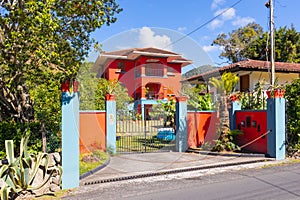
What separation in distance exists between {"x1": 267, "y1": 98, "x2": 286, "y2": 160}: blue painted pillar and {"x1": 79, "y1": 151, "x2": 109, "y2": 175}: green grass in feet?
19.7

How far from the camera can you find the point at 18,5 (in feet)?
17.1

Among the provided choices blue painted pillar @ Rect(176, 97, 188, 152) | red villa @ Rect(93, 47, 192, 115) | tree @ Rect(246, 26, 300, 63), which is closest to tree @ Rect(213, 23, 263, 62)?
tree @ Rect(246, 26, 300, 63)

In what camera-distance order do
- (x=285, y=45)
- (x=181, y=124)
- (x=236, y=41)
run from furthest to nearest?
1. (x=236, y=41)
2. (x=285, y=45)
3. (x=181, y=124)

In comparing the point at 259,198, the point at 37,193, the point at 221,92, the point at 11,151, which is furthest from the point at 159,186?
the point at 221,92

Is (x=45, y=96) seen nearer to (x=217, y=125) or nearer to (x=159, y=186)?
(x=159, y=186)

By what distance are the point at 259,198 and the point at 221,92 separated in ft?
20.0

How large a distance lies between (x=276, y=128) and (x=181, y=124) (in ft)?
11.8

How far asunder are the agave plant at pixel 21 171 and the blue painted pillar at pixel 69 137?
10.6 inches

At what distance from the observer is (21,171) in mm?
4914

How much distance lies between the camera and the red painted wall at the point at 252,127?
30.4 ft

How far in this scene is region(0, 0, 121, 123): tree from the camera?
15.8 ft

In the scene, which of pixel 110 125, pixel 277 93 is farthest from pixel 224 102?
pixel 110 125

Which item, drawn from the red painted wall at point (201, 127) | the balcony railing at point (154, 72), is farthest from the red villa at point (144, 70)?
the red painted wall at point (201, 127)

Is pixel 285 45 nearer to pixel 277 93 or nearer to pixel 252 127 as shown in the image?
pixel 252 127
